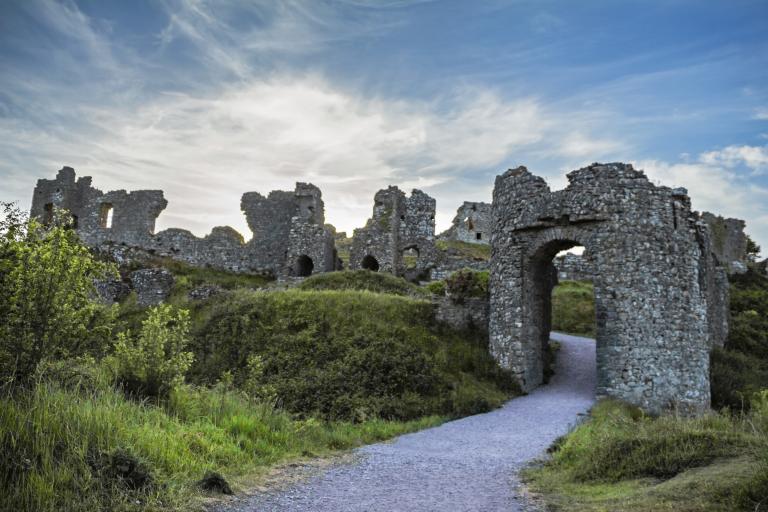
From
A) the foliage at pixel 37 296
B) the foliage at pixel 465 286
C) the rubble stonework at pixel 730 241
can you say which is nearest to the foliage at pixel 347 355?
the foliage at pixel 465 286

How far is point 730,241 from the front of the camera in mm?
41938

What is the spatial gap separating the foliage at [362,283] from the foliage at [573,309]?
685 cm

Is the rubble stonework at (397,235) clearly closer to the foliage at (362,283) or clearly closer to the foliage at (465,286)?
the foliage at (362,283)

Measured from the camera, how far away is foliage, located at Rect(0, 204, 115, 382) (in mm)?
7406

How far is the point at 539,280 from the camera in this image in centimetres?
→ 1817

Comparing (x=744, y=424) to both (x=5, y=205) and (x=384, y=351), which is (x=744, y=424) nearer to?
(x=384, y=351)

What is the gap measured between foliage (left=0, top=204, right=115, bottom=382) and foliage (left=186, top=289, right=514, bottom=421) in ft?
19.6

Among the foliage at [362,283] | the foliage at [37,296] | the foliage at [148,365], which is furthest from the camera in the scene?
the foliage at [362,283]

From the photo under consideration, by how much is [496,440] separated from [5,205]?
9.01 m

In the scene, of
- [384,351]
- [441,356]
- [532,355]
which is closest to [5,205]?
[384,351]

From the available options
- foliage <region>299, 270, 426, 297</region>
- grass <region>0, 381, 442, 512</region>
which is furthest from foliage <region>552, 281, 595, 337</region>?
grass <region>0, 381, 442, 512</region>

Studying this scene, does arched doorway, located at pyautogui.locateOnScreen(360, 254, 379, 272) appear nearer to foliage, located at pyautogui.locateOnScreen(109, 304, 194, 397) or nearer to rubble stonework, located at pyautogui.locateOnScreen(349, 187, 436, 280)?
rubble stonework, located at pyautogui.locateOnScreen(349, 187, 436, 280)

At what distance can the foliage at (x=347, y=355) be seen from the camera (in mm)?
13711

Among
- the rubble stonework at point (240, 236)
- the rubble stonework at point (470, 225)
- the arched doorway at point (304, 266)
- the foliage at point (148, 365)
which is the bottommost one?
the foliage at point (148, 365)
